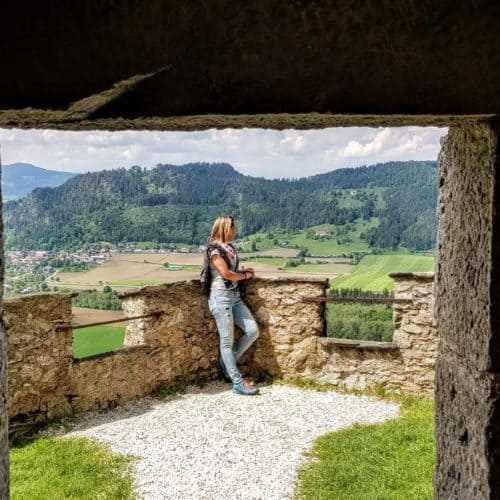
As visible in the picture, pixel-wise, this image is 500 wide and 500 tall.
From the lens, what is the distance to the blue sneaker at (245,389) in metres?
7.26

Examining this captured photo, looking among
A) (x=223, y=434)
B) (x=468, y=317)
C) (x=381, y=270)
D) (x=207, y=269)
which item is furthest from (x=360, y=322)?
(x=468, y=317)

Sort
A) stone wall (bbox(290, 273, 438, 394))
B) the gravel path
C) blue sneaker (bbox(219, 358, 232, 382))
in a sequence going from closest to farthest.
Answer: the gravel path → stone wall (bbox(290, 273, 438, 394)) → blue sneaker (bbox(219, 358, 232, 382))

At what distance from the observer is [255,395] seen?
7246 mm

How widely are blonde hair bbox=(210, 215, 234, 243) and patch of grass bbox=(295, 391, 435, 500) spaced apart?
7.77 ft

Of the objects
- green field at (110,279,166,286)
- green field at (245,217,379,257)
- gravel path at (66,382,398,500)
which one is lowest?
gravel path at (66,382,398,500)

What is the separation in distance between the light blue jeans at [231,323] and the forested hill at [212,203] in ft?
4.46

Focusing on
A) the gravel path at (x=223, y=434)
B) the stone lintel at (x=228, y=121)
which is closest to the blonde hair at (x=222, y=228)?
the gravel path at (x=223, y=434)

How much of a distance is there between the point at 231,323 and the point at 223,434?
162 cm

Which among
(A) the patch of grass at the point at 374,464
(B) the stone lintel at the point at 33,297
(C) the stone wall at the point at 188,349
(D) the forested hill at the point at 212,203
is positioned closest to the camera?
(A) the patch of grass at the point at 374,464

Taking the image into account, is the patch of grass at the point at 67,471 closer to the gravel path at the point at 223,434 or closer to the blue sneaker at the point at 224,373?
the gravel path at the point at 223,434

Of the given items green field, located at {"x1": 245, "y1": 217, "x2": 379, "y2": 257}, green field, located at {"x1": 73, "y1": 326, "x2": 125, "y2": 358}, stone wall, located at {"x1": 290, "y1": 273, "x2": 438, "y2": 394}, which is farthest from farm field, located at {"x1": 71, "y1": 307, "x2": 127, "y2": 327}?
green field, located at {"x1": 245, "y1": 217, "x2": 379, "y2": 257}

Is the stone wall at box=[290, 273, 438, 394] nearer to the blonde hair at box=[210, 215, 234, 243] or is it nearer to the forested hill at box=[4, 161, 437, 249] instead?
the forested hill at box=[4, 161, 437, 249]

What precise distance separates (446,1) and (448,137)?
556 millimetres

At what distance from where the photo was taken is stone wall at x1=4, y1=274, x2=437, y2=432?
625 cm
